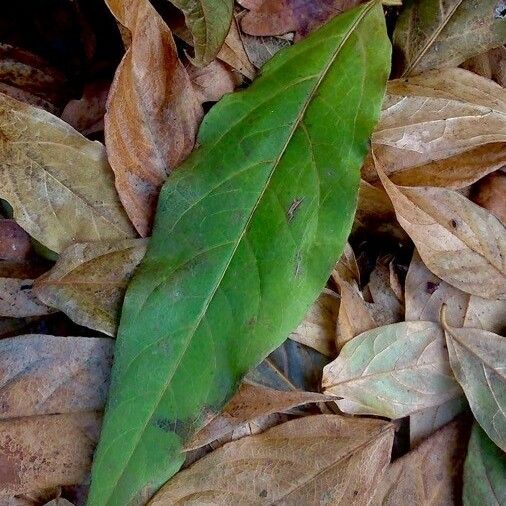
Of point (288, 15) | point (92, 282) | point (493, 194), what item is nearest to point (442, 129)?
point (493, 194)

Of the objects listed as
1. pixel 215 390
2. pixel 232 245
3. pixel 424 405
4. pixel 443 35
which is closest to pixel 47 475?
pixel 215 390

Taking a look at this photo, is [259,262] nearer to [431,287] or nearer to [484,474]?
[431,287]

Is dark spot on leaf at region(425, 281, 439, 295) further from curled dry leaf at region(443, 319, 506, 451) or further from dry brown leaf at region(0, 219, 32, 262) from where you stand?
dry brown leaf at region(0, 219, 32, 262)

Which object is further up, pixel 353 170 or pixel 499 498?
pixel 353 170

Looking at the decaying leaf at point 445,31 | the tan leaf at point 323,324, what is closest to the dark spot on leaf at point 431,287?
the tan leaf at point 323,324

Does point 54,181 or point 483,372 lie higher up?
point 54,181

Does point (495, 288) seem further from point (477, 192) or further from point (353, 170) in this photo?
point (353, 170)

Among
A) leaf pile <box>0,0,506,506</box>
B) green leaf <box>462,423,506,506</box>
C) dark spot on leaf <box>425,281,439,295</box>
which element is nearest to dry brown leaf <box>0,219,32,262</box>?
leaf pile <box>0,0,506,506</box>
